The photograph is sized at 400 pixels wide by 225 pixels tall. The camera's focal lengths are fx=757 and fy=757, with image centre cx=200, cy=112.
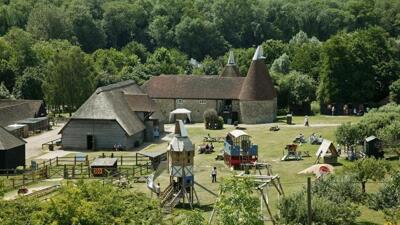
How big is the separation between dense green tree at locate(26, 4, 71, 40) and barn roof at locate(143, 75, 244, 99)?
53.0m

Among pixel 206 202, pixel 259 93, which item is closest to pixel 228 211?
pixel 206 202

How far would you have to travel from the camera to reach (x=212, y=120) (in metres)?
67.6

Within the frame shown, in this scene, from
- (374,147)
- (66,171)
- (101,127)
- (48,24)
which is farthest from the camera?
(48,24)

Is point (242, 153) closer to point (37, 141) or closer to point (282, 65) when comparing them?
point (37, 141)

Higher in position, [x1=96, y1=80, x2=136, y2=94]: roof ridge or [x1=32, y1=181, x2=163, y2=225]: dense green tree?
[x1=96, y1=80, x2=136, y2=94]: roof ridge

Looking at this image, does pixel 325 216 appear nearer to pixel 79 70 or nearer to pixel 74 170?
pixel 74 170

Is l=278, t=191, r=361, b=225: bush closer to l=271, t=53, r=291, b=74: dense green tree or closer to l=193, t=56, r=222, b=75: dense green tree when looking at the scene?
l=271, t=53, r=291, b=74: dense green tree

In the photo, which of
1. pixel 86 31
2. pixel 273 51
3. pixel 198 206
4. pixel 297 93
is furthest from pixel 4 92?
pixel 86 31

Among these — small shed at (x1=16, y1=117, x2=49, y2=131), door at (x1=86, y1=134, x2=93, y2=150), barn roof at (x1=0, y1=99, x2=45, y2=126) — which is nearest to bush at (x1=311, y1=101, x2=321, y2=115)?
small shed at (x1=16, y1=117, x2=49, y2=131)

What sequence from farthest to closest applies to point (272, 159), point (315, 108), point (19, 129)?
1. point (315, 108)
2. point (19, 129)
3. point (272, 159)

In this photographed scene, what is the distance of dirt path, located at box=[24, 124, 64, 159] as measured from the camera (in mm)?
57156

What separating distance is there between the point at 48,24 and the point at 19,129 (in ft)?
212

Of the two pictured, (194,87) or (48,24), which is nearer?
(194,87)

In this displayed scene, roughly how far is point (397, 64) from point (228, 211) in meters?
56.6
